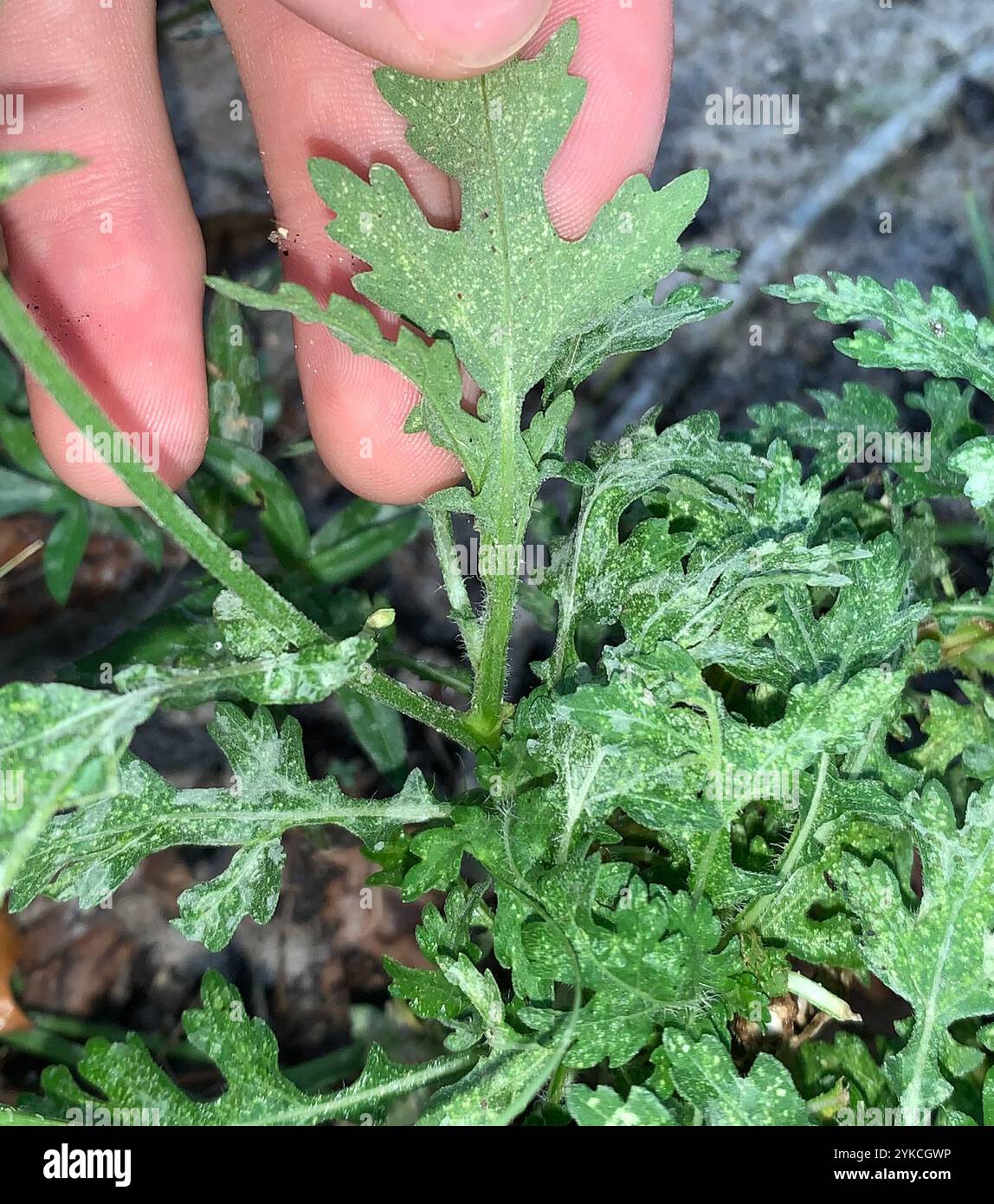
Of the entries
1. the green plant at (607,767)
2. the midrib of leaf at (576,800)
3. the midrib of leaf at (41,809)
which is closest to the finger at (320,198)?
the green plant at (607,767)

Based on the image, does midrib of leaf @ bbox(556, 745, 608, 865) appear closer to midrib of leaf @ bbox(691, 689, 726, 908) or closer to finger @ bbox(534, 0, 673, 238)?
midrib of leaf @ bbox(691, 689, 726, 908)

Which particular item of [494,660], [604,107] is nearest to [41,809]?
[494,660]

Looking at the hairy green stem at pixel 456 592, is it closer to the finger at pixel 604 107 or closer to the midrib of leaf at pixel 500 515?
the midrib of leaf at pixel 500 515

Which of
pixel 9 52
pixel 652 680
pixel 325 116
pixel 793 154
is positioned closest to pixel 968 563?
pixel 652 680

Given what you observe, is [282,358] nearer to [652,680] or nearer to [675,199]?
[675,199]

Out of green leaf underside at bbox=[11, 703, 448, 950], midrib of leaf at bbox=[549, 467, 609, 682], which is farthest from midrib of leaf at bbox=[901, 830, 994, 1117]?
green leaf underside at bbox=[11, 703, 448, 950]

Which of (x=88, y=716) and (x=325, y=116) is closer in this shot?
(x=88, y=716)
